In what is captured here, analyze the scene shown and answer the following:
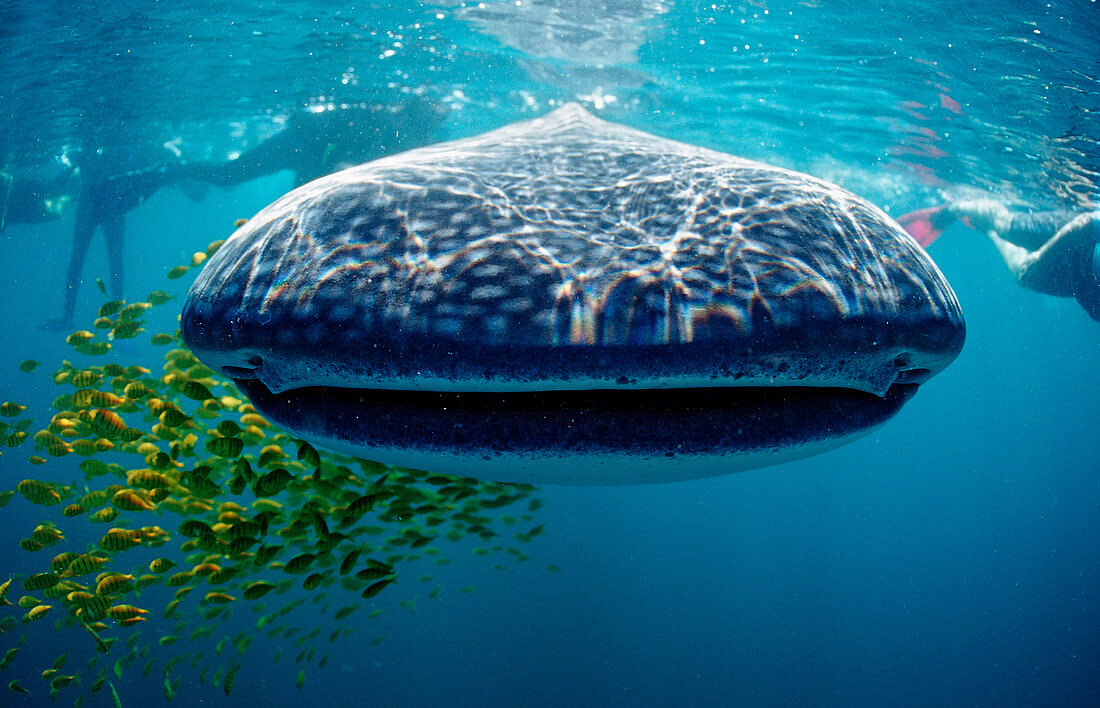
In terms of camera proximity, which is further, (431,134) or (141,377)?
(431,134)

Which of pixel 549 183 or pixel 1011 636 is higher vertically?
pixel 549 183

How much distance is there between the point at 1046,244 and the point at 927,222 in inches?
282

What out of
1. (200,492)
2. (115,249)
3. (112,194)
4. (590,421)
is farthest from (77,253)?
(590,421)

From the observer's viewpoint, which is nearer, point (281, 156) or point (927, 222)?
point (281, 156)

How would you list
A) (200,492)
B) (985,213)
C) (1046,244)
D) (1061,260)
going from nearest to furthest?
(200,492), (1061,260), (1046,244), (985,213)

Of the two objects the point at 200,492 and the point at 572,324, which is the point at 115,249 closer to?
the point at 200,492

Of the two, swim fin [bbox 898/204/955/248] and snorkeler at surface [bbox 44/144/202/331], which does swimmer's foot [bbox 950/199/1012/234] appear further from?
snorkeler at surface [bbox 44/144/202/331]

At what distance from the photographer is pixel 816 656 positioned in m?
23.3

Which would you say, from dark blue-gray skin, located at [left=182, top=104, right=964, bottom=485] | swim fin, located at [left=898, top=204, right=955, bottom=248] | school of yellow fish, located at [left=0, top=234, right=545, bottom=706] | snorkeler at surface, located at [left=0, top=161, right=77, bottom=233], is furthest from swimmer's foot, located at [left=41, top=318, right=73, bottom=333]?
swim fin, located at [left=898, top=204, right=955, bottom=248]

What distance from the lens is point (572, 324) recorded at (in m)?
1.16

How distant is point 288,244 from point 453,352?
2.24 feet

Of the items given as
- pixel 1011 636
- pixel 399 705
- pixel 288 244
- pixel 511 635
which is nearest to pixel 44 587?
pixel 288 244

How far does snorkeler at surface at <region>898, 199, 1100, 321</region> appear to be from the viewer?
471 inches

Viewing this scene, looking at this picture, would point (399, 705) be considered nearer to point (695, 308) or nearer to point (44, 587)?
point (44, 587)
